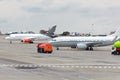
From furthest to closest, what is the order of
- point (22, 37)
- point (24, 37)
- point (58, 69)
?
point (24, 37)
point (22, 37)
point (58, 69)

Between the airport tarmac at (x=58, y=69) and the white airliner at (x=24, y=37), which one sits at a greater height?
the white airliner at (x=24, y=37)

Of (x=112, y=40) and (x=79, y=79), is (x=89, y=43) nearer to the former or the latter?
(x=112, y=40)

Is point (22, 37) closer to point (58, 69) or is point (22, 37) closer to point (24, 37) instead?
point (24, 37)

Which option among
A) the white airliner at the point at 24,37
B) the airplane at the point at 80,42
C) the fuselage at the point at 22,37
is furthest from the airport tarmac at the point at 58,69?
the white airliner at the point at 24,37

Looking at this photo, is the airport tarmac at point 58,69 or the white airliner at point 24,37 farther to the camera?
the white airliner at point 24,37

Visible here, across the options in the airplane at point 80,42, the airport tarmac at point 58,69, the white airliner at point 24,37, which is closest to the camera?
the airport tarmac at point 58,69

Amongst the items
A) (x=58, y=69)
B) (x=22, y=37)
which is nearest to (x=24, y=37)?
(x=22, y=37)

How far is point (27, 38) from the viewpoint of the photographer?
468ft

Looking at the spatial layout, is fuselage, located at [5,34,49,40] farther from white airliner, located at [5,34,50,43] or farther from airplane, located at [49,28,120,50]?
airplane, located at [49,28,120,50]

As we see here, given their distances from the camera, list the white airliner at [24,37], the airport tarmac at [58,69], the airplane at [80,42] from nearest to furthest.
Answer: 1. the airport tarmac at [58,69]
2. the airplane at [80,42]
3. the white airliner at [24,37]

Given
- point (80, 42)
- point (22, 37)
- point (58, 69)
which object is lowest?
point (58, 69)

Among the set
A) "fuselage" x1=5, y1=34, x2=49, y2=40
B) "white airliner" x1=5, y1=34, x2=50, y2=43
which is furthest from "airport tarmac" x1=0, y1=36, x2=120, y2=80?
"white airliner" x1=5, y1=34, x2=50, y2=43

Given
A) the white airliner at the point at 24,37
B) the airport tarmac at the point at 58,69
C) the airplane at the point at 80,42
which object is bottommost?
the airport tarmac at the point at 58,69

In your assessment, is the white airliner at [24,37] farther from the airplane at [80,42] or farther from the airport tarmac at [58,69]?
the airport tarmac at [58,69]
